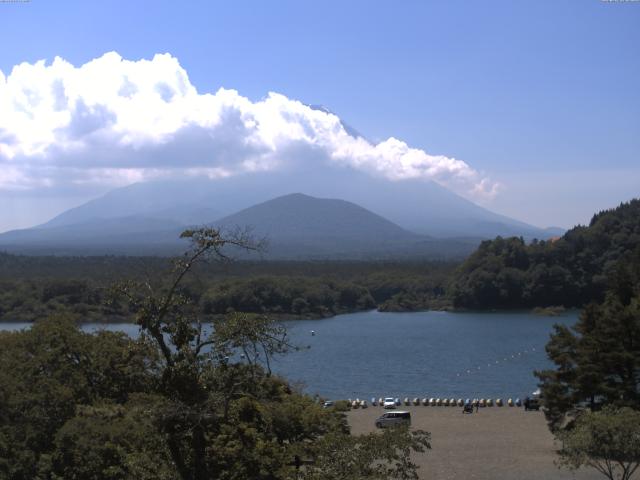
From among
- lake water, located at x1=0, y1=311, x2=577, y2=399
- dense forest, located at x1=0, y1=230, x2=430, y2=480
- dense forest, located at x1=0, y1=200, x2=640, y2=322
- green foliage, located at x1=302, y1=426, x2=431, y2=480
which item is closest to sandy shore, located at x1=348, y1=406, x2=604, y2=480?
lake water, located at x1=0, y1=311, x2=577, y2=399

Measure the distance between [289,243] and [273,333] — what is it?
17493 centimetres

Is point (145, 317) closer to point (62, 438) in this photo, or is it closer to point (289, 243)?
point (62, 438)

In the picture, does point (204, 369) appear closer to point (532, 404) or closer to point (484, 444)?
point (484, 444)

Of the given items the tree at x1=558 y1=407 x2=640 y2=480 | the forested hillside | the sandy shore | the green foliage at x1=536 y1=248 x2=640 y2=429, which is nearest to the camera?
the tree at x1=558 y1=407 x2=640 y2=480

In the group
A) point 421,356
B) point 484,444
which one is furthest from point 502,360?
point 484,444

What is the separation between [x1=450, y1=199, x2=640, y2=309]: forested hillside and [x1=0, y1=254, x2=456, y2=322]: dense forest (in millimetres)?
3994

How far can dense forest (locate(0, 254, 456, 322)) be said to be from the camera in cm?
5109

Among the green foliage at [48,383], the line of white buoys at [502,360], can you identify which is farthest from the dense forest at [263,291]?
the green foliage at [48,383]

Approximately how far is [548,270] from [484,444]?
41632 mm

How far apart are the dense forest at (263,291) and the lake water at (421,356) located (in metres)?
2.63

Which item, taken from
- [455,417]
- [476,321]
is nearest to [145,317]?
[455,417]

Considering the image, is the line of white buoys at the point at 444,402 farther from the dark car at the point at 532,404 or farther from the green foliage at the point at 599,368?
the green foliage at the point at 599,368

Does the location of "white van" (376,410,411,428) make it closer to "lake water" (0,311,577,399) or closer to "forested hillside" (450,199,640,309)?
"lake water" (0,311,577,399)

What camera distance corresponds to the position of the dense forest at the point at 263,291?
2012 inches
